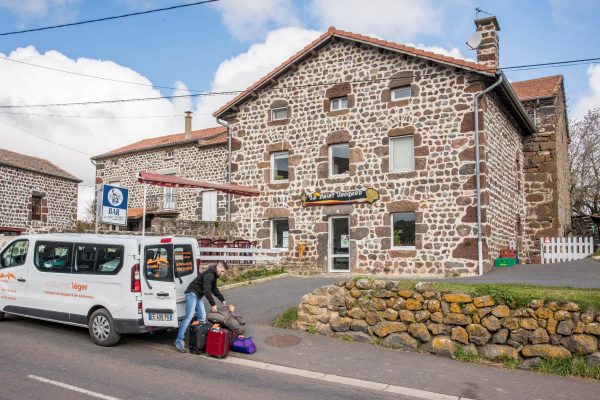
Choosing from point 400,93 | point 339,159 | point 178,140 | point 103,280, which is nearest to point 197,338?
point 103,280

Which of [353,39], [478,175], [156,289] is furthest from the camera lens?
[353,39]

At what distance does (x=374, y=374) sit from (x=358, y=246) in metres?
11.0

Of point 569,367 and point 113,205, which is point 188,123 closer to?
point 113,205

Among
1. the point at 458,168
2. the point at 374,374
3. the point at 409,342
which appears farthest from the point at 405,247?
the point at 374,374

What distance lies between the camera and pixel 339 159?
19.8m

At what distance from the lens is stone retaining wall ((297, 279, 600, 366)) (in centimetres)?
806

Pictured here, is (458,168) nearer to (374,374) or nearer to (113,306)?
(374,374)

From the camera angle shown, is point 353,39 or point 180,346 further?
point 353,39

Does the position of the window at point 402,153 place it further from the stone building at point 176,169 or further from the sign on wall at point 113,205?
the stone building at point 176,169

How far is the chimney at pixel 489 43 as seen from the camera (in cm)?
1884

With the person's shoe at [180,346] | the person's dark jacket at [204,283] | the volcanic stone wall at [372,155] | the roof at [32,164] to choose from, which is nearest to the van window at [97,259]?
the person's dark jacket at [204,283]

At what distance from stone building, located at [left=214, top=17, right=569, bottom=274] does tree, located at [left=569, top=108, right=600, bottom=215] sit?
695 inches

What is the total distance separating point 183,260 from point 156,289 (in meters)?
0.91

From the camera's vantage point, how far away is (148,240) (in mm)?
9016
